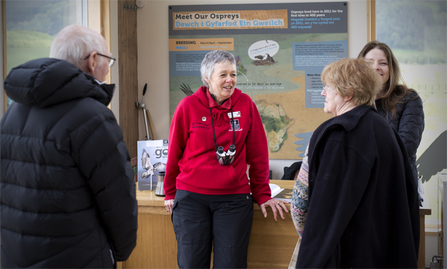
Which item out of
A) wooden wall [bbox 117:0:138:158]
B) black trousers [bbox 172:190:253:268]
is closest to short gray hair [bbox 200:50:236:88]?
black trousers [bbox 172:190:253:268]

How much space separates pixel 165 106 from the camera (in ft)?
12.8

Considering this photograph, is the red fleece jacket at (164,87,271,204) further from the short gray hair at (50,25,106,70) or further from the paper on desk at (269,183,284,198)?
the short gray hair at (50,25,106,70)

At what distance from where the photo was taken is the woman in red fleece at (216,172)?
161cm

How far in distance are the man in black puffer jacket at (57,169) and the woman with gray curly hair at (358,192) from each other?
2.15ft

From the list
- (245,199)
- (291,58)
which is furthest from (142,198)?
(291,58)

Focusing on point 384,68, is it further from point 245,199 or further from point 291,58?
point 291,58

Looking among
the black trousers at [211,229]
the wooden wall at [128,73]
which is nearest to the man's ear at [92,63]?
the black trousers at [211,229]

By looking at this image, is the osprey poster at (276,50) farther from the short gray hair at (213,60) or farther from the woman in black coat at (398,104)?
the short gray hair at (213,60)

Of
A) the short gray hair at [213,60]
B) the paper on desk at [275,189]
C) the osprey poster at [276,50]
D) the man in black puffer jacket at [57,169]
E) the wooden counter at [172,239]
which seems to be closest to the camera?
the man in black puffer jacket at [57,169]

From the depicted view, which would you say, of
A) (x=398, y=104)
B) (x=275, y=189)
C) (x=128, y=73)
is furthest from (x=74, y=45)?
(x=128, y=73)

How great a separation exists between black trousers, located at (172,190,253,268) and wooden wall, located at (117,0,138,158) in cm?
196

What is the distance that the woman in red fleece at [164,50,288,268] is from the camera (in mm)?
1612

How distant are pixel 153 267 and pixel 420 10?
11.3 feet

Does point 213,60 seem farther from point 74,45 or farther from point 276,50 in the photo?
point 276,50
